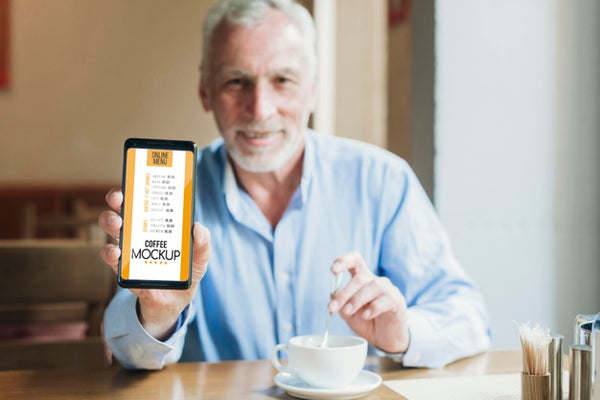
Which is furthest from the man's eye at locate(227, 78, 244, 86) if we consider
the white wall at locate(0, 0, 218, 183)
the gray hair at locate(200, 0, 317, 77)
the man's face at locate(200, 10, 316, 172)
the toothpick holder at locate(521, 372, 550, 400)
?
the toothpick holder at locate(521, 372, 550, 400)

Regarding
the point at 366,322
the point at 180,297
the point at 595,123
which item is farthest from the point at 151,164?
the point at 595,123

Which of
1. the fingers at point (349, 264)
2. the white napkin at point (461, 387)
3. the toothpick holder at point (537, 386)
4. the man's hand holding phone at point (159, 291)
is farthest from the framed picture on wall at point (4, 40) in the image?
the toothpick holder at point (537, 386)

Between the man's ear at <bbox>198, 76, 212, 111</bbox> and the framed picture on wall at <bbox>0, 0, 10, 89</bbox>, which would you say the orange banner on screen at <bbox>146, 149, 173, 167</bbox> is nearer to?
the man's ear at <bbox>198, 76, 212, 111</bbox>

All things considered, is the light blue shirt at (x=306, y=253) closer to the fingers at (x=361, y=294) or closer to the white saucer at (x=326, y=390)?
the fingers at (x=361, y=294)

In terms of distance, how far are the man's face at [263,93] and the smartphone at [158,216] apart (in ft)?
1.82

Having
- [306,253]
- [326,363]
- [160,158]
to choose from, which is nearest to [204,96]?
[306,253]

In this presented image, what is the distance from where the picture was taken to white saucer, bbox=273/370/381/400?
75 cm

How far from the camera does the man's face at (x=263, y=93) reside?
4.31 ft

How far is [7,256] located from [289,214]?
28.1 inches

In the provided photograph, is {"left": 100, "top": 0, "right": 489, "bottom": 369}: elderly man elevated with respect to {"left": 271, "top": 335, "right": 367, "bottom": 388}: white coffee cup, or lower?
elevated

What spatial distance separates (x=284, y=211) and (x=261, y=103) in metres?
0.23

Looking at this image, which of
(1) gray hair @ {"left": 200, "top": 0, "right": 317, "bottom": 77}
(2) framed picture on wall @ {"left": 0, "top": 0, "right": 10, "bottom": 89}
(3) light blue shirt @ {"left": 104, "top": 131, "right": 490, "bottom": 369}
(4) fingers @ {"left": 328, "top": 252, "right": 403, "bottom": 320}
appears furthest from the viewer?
(2) framed picture on wall @ {"left": 0, "top": 0, "right": 10, "bottom": 89}

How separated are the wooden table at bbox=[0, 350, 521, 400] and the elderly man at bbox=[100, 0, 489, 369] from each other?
0.48 ft

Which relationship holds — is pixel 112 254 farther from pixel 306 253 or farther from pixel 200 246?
pixel 306 253
